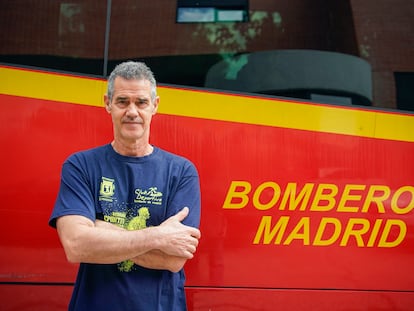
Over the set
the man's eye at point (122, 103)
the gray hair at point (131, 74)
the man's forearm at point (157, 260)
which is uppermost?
the gray hair at point (131, 74)

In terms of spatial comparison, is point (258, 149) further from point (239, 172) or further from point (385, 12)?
point (385, 12)

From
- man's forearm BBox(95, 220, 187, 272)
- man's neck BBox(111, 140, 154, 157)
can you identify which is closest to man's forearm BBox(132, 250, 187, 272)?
man's forearm BBox(95, 220, 187, 272)

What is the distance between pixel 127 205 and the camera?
5.11 ft

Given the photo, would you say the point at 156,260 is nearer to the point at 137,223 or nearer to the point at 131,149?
the point at 137,223

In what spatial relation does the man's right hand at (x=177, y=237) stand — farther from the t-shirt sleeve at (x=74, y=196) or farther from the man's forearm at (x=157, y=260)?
the t-shirt sleeve at (x=74, y=196)

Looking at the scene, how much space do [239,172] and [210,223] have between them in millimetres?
294

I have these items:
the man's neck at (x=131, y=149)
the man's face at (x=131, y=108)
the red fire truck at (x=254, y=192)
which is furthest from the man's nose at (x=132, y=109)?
the red fire truck at (x=254, y=192)

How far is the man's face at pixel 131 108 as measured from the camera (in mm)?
1589

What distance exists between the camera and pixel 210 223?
2.17 meters

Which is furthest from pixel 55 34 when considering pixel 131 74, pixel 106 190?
pixel 106 190

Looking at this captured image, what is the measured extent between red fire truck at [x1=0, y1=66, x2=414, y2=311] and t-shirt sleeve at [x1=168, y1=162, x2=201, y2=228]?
0.51 m

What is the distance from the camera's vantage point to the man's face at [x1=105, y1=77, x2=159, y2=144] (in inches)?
62.6

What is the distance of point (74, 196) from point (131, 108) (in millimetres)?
374

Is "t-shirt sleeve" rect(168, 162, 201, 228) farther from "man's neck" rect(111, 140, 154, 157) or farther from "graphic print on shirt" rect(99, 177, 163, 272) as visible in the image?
"man's neck" rect(111, 140, 154, 157)
